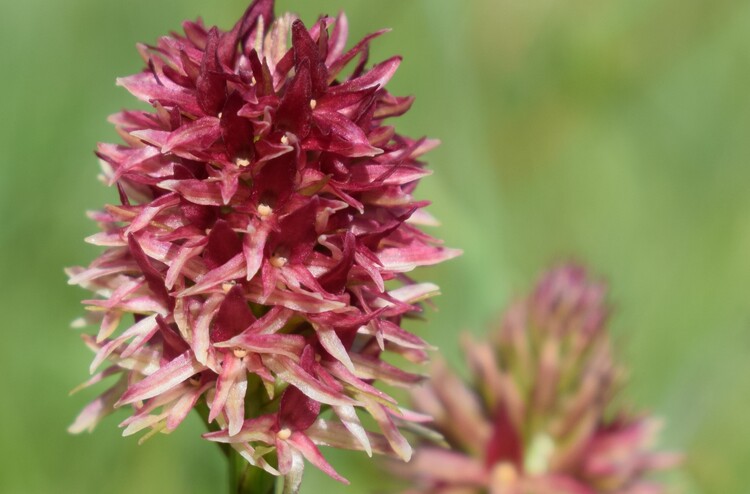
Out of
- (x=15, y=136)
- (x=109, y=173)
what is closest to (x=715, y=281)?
(x=15, y=136)

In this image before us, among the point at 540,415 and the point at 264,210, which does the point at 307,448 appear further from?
the point at 540,415

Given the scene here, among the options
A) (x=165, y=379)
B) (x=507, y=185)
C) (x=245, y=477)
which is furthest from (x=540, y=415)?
(x=507, y=185)

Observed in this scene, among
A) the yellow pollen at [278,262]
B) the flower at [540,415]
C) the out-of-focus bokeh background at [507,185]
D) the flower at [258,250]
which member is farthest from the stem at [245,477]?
the out-of-focus bokeh background at [507,185]

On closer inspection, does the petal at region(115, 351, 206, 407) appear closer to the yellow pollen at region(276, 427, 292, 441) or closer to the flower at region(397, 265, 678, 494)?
the yellow pollen at region(276, 427, 292, 441)

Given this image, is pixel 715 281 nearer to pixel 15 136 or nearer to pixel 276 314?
pixel 15 136

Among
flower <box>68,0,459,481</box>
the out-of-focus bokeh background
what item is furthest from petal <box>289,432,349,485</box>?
the out-of-focus bokeh background
